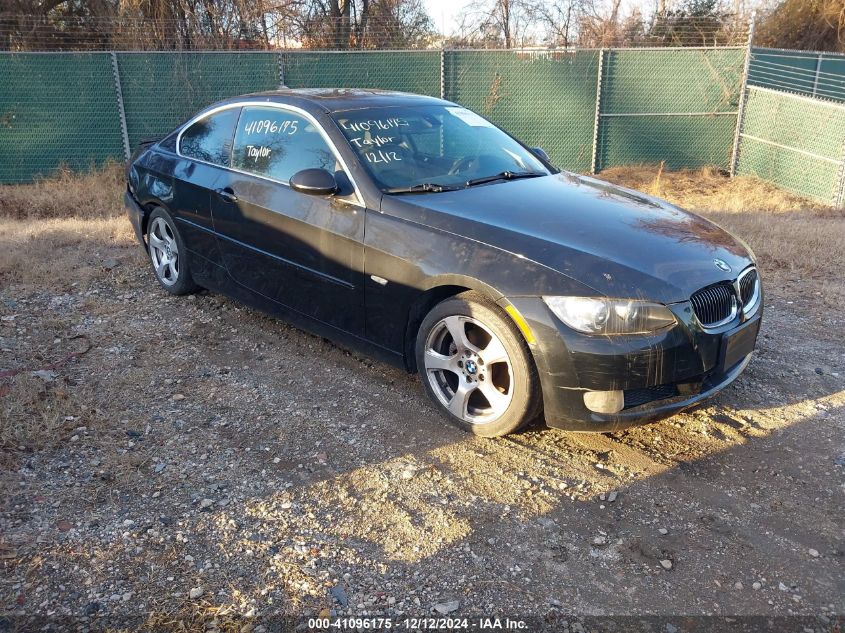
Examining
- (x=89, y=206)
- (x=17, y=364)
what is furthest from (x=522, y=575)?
(x=89, y=206)

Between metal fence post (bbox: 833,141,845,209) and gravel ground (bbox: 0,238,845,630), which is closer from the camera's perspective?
gravel ground (bbox: 0,238,845,630)

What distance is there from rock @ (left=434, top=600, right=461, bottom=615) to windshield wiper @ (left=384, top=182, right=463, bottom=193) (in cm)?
232

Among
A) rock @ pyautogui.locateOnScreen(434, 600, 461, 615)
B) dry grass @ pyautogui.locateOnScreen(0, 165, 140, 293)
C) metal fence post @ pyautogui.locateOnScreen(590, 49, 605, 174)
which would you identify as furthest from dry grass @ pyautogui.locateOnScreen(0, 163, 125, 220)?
rock @ pyautogui.locateOnScreen(434, 600, 461, 615)

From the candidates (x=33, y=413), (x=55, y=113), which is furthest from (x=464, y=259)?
(x=55, y=113)

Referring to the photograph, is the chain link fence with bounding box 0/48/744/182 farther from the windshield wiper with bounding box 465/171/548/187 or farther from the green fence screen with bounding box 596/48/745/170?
the windshield wiper with bounding box 465/171/548/187

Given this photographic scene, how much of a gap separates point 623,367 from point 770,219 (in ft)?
20.8

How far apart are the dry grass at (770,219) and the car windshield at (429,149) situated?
287 cm

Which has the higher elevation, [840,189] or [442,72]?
[442,72]

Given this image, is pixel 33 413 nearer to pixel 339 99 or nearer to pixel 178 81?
pixel 339 99

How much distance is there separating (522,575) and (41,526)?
6.64 ft

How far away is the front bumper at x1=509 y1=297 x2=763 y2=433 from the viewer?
3324 mm

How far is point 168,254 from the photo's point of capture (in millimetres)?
5926

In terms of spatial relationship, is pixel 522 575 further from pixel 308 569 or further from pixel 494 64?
pixel 494 64

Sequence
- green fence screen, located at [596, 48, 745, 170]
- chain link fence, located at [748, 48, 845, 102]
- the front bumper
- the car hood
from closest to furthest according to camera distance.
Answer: the front bumper
the car hood
green fence screen, located at [596, 48, 745, 170]
chain link fence, located at [748, 48, 845, 102]
